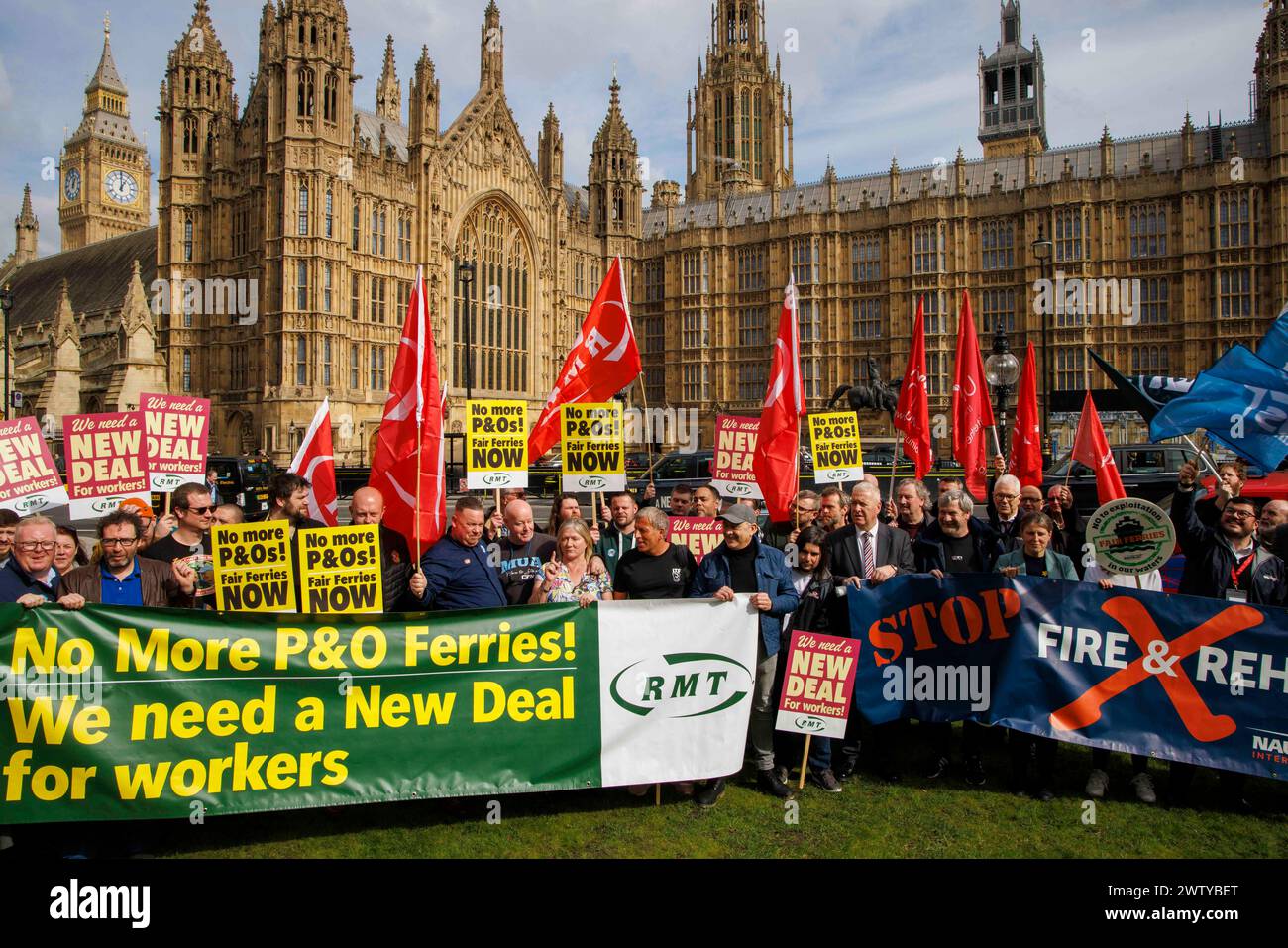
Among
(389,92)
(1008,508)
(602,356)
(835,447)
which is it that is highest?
(389,92)

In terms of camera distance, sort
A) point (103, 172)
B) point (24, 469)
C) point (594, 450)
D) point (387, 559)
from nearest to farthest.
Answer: point (387, 559)
point (24, 469)
point (594, 450)
point (103, 172)

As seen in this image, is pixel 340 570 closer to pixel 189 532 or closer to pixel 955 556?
pixel 189 532

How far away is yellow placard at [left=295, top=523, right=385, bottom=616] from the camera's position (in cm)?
580

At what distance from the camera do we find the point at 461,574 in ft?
19.6

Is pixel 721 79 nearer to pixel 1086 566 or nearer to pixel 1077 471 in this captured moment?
pixel 1077 471

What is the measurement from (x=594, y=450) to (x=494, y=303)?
3907cm

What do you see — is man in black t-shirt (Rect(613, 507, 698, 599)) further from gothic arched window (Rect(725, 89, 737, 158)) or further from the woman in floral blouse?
gothic arched window (Rect(725, 89, 737, 158))

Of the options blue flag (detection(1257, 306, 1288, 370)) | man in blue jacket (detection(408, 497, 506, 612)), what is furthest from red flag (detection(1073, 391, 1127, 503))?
man in blue jacket (detection(408, 497, 506, 612))

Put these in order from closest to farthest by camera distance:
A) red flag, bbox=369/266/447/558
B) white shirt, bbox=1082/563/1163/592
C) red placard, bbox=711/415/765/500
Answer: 1. white shirt, bbox=1082/563/1163/592
2. red flag, bbox=369/266/447/558
3. red placard, bbox=711/415/765/500

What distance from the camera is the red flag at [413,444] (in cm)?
718

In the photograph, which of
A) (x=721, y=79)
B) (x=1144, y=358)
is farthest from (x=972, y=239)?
(x=721, y=79)

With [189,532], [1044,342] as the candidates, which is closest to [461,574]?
[189,532]

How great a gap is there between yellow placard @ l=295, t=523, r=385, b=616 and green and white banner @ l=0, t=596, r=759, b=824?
618 millimetres

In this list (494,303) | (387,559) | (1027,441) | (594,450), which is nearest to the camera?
(387,559)
